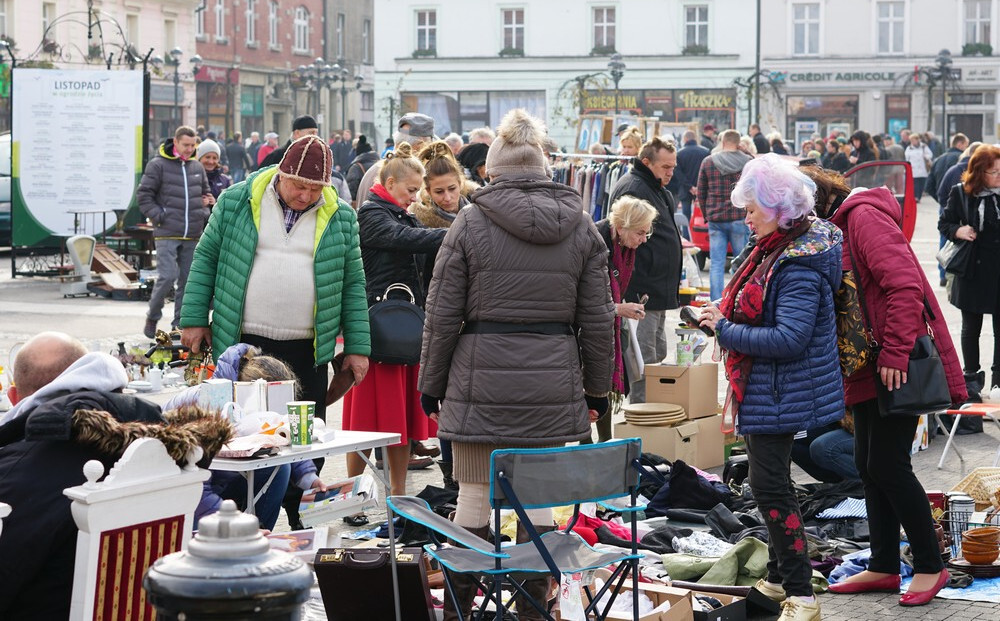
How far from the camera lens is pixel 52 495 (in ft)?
12.3

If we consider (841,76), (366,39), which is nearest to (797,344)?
(841,76)

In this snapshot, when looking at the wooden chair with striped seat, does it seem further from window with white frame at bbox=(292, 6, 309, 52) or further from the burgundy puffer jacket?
window with white frame at bbox=(292, 6, 309, 52)

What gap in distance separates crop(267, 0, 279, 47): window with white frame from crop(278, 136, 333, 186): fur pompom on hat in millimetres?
56359

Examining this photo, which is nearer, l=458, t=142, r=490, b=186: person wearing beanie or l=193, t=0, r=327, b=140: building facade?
l=458, t=142, r=490, b=186: person wearing beanie

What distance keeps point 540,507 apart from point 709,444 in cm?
418

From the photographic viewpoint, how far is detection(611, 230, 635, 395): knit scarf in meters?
7.70

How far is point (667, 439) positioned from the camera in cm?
812

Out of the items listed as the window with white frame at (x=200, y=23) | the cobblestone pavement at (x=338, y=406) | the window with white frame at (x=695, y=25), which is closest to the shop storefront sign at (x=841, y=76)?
the window with white frame at (x=695, y=25)

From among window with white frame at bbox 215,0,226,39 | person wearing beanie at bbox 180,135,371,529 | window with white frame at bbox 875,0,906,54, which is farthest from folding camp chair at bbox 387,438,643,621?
window with white frame at bbox 215,0,226,39

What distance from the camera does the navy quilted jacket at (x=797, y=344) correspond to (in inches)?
206

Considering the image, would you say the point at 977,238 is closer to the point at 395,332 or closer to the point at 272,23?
the point at 395,332

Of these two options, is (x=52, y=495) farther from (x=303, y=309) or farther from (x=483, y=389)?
(x=303, y=309)

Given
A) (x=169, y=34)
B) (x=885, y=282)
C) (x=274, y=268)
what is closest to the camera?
(x=885, y=282)

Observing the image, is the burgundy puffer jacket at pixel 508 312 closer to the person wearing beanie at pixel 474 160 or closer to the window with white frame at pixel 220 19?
the person wearing beanie at pixel 474 160
